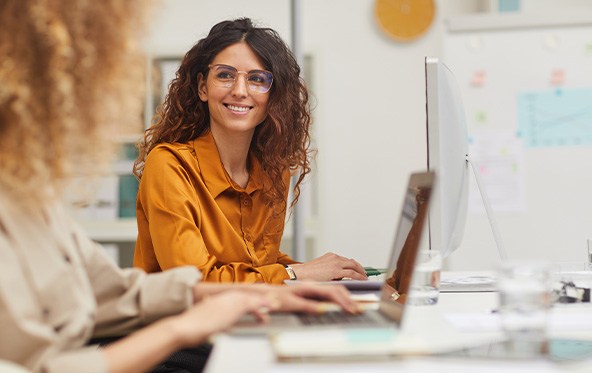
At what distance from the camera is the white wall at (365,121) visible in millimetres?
4043

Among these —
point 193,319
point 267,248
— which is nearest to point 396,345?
point 193,319

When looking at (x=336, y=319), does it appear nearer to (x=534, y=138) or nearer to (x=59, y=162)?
(x=59, y=162)

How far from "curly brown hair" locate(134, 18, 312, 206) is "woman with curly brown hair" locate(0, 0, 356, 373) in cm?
100

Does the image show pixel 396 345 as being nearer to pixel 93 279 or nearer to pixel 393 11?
pixel 93 279

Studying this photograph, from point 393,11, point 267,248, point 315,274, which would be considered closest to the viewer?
point 315,274

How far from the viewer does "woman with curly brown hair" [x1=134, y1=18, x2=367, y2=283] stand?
1.77m

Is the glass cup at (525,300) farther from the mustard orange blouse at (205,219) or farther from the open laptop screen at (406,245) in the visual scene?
the mustard orange blouse at (205,219)

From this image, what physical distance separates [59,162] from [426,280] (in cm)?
80

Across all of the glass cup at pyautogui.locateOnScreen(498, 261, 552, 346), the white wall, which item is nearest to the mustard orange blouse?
the glass cup at pyautogui.locateOnScreen(498, 261, 552, 346)

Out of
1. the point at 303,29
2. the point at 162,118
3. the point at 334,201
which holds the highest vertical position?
the point at 303,29

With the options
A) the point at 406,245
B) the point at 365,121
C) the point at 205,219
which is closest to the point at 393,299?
the point at 406,245

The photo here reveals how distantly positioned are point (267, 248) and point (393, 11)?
2344mm

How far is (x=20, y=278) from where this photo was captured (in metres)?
0.89

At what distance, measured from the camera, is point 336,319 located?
3.54ft
